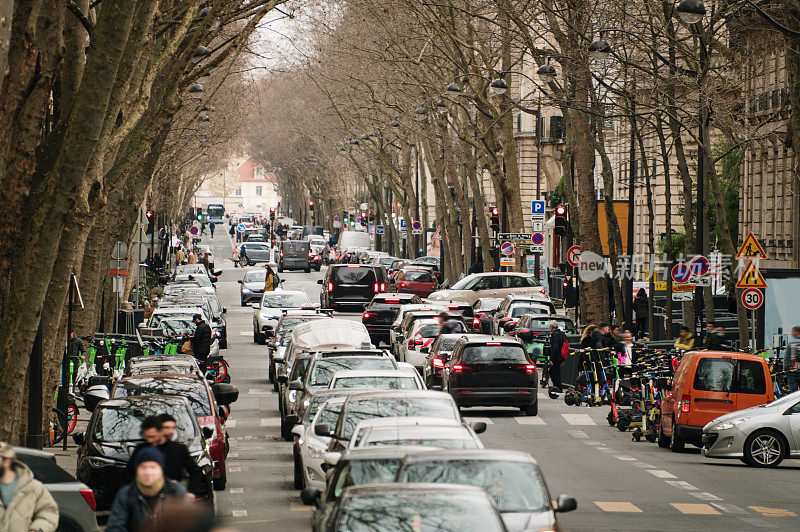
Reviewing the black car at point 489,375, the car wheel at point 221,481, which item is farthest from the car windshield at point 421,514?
the black car at point 489,375

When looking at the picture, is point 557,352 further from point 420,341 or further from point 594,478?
point 594,478

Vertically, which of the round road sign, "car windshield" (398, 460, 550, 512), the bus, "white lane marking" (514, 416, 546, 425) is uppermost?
the bus

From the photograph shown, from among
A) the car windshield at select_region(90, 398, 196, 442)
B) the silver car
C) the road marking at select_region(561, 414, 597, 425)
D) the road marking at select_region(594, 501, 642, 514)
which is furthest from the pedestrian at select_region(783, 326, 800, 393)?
the car windshield at select_region(90, 398, 196, 442)

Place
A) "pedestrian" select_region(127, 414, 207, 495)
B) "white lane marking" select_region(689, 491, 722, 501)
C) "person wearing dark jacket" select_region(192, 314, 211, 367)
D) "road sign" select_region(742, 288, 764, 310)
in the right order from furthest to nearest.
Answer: "person wearing dark jacket" select_region(192, 314, 211, 367) < "road sign" select_region(742, 288, 764, 310) < "white lane marking" select_region(689, 491, 722, 501) < "pedestrian" select_region(127, 414, 207, 495)

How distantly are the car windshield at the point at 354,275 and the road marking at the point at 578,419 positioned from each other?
2748 centimetres

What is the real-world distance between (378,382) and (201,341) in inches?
458

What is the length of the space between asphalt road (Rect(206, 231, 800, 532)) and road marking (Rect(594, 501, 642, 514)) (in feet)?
0.04

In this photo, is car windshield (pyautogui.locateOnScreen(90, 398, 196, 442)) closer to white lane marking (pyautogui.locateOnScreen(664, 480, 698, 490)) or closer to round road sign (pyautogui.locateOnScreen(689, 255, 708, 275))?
white lane marking (pyautogui.locateOnScreen(664, 480, 698, 490))

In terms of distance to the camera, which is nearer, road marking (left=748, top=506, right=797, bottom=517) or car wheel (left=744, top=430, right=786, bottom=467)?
road marking (left=748, top=506, right=797, bottom=517)

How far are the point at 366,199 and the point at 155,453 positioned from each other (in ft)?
377

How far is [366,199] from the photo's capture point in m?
124

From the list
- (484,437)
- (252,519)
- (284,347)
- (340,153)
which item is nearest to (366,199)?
(340,153)

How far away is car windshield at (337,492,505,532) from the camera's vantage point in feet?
28.7

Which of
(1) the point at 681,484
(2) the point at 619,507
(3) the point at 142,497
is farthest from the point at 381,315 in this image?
(3) the point at 142,497
